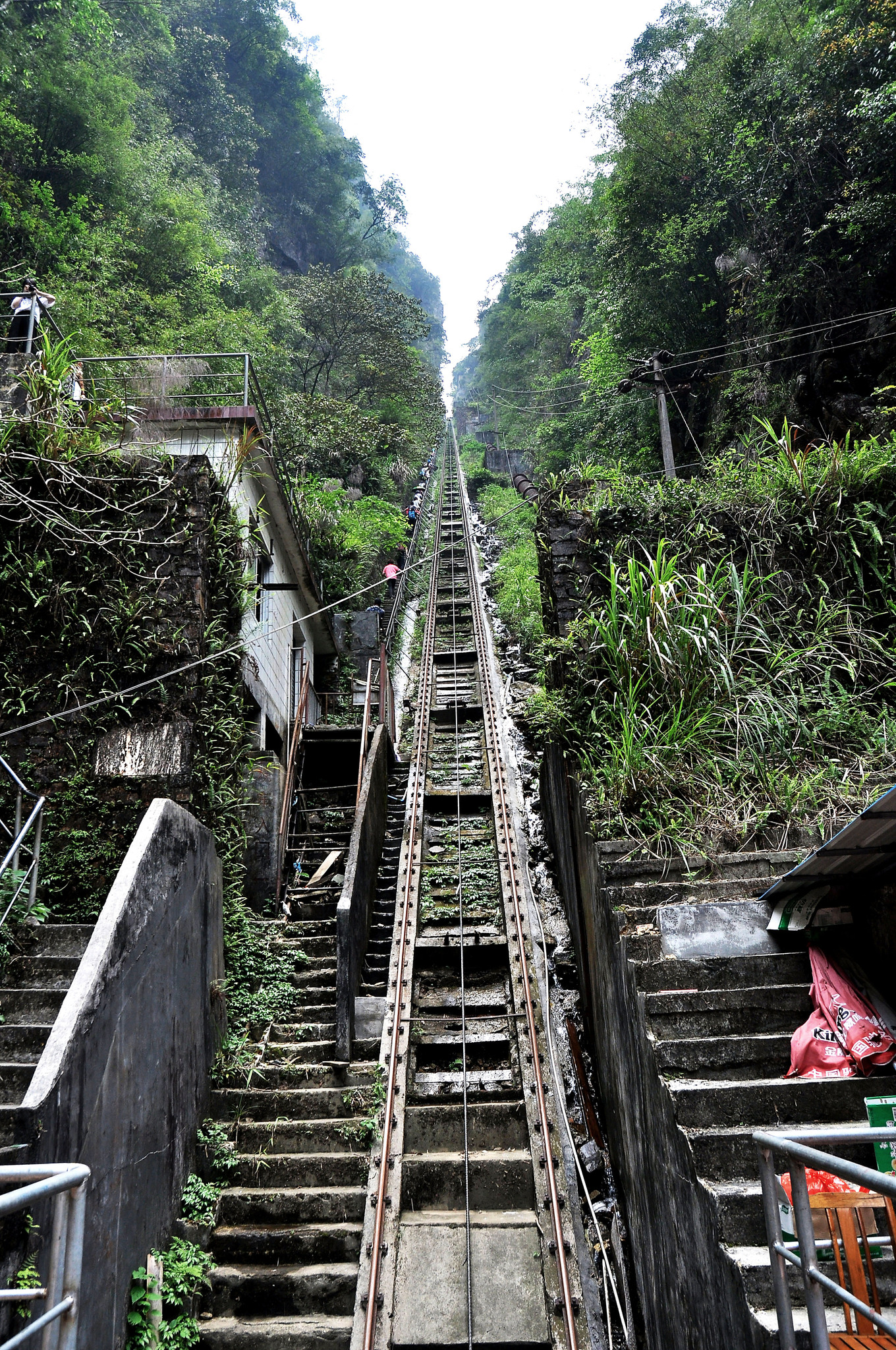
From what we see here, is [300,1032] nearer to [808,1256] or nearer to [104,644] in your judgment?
[104,644]

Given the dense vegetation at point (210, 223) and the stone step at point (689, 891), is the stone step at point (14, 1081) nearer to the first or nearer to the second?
the stone step at point (689, 891)

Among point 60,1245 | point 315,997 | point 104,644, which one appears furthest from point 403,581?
point 60,1245

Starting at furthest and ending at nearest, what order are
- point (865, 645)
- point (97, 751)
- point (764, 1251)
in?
point (865, 645) → point (97, 751) → point (764, 1251)

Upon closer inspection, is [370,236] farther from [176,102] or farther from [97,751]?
[97,751]

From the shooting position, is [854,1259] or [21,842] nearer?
[854,1259]

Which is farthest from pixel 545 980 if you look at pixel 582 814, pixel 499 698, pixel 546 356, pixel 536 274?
pixel 536 274

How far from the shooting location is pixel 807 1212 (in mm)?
2217

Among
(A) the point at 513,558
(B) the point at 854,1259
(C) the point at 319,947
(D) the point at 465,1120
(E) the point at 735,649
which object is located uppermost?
(A) the point at 513,558

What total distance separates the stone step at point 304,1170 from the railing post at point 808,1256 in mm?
3518

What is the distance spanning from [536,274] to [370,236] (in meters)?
10.7

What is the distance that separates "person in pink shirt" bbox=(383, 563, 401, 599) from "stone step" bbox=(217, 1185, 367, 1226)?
12.1m

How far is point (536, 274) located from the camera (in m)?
32.3

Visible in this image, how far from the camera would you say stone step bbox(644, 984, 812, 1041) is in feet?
13.0

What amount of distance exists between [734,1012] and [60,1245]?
10.3 ft
